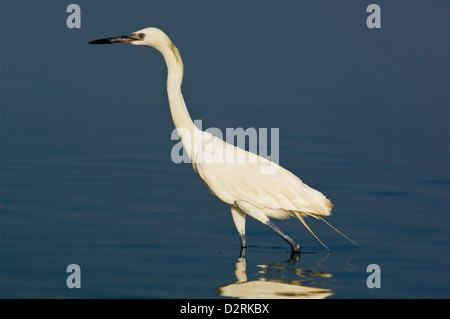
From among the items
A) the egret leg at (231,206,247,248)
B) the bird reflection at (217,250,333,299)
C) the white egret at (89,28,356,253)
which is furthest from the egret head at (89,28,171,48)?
the bird reflection at (217,250,333,299)

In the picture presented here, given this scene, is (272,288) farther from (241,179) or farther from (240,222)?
(241,179)

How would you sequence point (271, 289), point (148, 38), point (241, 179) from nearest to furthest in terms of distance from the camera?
point (271, 289) < point (241, 179) < point (148, 38)

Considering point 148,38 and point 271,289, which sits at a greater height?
point 148,38

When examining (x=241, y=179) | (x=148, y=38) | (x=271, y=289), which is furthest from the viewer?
(x=148, y=38)

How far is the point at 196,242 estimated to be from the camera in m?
9.25

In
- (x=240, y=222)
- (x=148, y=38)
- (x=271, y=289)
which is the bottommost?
(x=271, y=289)

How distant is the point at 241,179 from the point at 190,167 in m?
2.95

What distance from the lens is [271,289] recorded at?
26.4ft

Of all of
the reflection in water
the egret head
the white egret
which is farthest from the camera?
the egret head

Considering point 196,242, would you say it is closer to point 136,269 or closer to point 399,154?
point 136,269

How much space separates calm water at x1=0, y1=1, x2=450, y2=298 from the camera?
27.6ft

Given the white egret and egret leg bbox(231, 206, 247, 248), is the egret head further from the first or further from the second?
egret leg bbox(231, 206, 247, 248)

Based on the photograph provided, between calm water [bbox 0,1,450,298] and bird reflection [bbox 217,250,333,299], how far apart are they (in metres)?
0.02

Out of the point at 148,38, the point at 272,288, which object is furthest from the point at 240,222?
the point at 148,38
